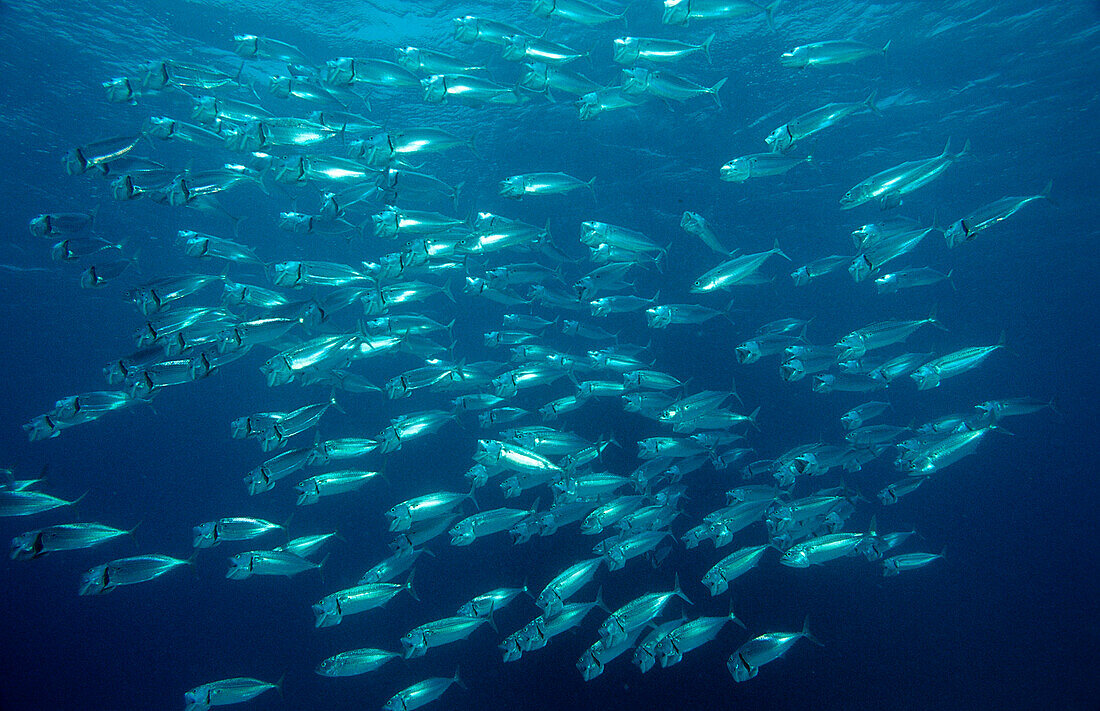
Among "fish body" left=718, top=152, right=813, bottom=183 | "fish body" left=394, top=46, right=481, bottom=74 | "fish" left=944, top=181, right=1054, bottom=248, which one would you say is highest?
"fish body" left=394, top=46, right=481, bottom=74

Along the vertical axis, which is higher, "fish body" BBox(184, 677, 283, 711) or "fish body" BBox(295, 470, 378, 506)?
"fish body" BBox(295, 470, 378, 506)

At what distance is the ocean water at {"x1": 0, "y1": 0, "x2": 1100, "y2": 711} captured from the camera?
12508 millimetres

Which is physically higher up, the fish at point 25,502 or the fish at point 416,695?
the fish at point 25,502

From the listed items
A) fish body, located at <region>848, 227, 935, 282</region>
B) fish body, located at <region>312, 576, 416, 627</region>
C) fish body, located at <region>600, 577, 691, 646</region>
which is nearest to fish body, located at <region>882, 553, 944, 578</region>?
fish body, located at <region>600, 577, 691, 646</region>

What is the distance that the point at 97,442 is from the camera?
2283 centimetres

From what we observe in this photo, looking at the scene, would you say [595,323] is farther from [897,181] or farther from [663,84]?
[897,181]

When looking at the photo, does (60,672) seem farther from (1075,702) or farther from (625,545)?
(1075,702)

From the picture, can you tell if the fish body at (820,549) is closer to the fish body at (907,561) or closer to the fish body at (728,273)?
the fish body at (907,561)

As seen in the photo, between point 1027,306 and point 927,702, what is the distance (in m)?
23.9

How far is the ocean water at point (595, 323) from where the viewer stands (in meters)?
12.5

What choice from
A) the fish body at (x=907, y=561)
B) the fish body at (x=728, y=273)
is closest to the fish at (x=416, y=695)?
the fish body at (x=728, y=273)

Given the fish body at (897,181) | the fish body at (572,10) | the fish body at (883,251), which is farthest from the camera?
the fish body at (572,10)

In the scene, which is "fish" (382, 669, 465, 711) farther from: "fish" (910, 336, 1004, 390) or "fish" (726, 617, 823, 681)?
"fish" (910, 336, 1004, 390)

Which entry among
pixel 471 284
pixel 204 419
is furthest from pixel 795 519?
pixel 204 419
